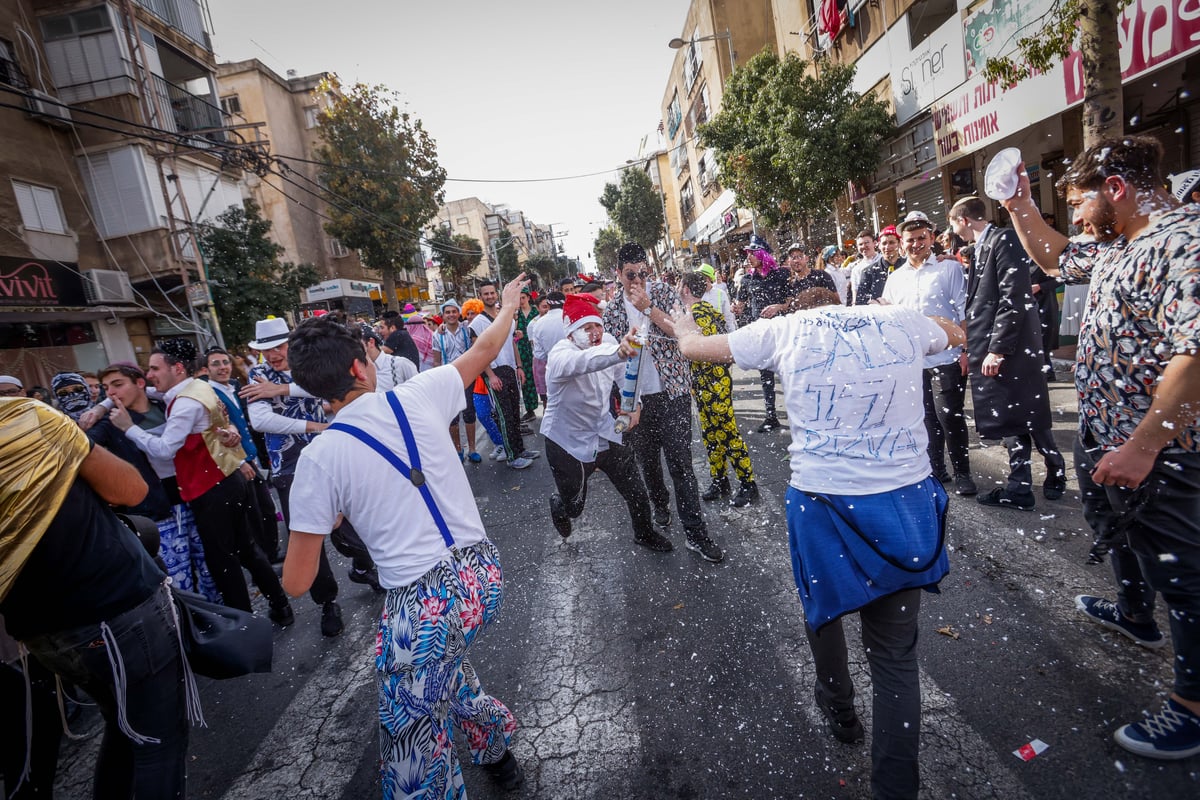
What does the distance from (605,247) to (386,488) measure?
247 ft

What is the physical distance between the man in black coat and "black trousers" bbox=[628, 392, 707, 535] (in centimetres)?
205

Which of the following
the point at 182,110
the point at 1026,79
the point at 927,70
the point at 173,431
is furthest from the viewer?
the point at 182,110

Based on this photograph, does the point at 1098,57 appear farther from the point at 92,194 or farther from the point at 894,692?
the point at 92,194

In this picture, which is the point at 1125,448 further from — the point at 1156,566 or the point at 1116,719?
the point at 1116,719

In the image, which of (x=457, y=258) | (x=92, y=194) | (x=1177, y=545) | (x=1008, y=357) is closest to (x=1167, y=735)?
(x=1177, y=545)

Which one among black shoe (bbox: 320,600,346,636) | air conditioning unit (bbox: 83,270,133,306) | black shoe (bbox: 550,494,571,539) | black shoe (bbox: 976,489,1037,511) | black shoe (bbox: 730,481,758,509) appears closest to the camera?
black shoe (bbox: 320,600,346,636)

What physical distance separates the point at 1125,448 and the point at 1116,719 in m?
1.06

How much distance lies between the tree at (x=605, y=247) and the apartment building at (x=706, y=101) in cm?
2073

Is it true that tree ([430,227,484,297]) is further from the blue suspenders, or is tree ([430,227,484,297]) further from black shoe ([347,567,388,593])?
the blue suspenders

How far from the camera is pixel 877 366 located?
1895mm

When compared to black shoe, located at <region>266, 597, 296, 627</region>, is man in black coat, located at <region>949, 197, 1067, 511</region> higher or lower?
higher

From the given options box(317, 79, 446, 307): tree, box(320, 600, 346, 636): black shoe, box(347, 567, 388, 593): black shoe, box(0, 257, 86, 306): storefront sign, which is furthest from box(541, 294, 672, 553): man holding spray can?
box(317, 79, 446, 307): tree

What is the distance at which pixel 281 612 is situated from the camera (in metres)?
4.07

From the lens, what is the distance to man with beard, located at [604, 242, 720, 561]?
3920mm
